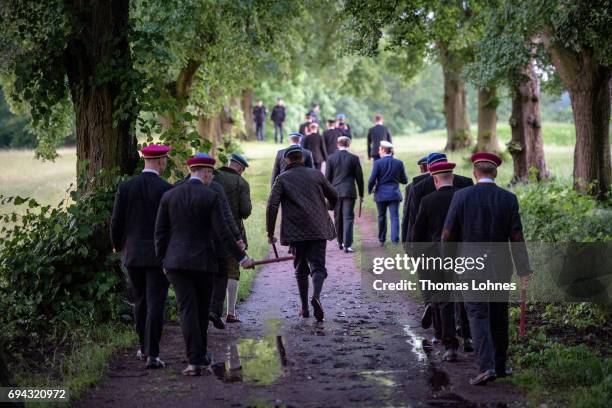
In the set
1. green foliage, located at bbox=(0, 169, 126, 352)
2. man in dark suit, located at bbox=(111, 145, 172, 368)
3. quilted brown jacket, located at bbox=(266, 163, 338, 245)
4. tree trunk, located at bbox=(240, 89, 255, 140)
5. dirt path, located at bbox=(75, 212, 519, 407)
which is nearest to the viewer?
dirt path, located at bbox=(75, 212, 519, 407)

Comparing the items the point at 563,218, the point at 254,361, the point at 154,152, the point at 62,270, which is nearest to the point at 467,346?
the point at 254,361

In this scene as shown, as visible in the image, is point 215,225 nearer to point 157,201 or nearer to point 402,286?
point 157,201

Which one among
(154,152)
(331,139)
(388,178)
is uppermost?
(331,139)

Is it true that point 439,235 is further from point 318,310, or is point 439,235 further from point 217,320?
point 217,320

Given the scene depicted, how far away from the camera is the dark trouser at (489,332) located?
7.44 m

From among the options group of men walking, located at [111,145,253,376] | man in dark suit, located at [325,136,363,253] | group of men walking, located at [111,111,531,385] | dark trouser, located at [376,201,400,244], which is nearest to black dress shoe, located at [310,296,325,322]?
group of men walking, located at [111,111,531,385]

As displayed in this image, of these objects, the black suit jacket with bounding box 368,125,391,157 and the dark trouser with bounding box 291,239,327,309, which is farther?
the black suit jacket with bounding box 368,125,391,157

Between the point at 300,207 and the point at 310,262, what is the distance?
701 mm

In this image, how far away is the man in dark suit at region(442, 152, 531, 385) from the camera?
7.50 m

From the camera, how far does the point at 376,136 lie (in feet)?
78.5

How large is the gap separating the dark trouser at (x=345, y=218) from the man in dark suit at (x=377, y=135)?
7260 mm

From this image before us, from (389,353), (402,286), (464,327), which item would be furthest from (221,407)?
(402,286)

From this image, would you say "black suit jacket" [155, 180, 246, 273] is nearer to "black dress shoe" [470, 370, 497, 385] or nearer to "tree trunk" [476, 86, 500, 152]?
"black dress shoe" [470, 370, 497, 385]

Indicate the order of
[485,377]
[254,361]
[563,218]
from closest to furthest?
[485,377]
[254,361]
[563,218]
